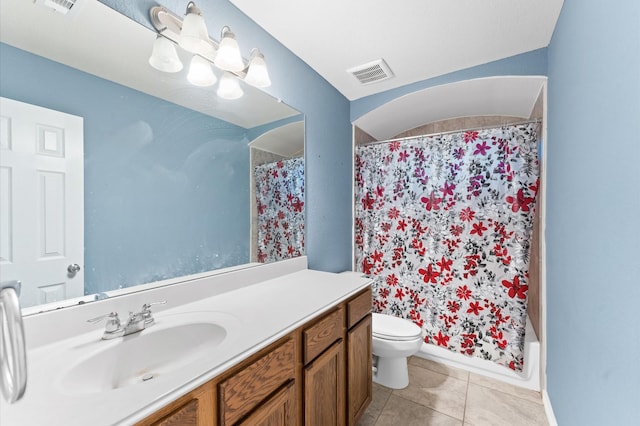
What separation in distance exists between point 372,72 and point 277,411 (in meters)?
2.14

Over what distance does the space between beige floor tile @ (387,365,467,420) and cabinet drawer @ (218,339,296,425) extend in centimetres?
126

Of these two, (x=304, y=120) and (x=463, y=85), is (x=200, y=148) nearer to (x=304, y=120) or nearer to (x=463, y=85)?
(x=304, y=120)

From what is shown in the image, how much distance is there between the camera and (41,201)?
0.84 metres

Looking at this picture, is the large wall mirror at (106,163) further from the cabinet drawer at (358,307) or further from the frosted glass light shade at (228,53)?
the cabinet drawer at (358,307)

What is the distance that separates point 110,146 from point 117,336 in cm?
67

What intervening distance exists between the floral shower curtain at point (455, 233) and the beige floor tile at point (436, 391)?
0.26 metres

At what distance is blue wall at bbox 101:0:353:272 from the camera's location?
146cm

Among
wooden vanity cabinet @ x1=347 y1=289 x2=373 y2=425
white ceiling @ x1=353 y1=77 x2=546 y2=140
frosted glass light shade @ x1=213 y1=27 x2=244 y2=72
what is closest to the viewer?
frosted glass light shade @ x1=213 y1=27 x2=244 y2=72

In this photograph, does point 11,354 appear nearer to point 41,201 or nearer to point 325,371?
point 41,201

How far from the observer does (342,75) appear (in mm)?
2094

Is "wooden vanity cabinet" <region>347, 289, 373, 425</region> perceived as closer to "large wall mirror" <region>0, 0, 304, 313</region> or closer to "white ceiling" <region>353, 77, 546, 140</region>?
"large wall mirror" <region>0, 0, 304, 313</region>

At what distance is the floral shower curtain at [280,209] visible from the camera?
1.62 meters

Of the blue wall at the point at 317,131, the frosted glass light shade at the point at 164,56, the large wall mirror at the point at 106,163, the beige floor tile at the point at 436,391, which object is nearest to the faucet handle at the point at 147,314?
the large wall mirror at the point at 106,163

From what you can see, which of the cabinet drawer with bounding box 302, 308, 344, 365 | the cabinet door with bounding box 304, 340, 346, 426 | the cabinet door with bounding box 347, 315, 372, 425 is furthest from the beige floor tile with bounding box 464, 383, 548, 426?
the cabinet drawer with bounding box 302, 308, 344, 365
